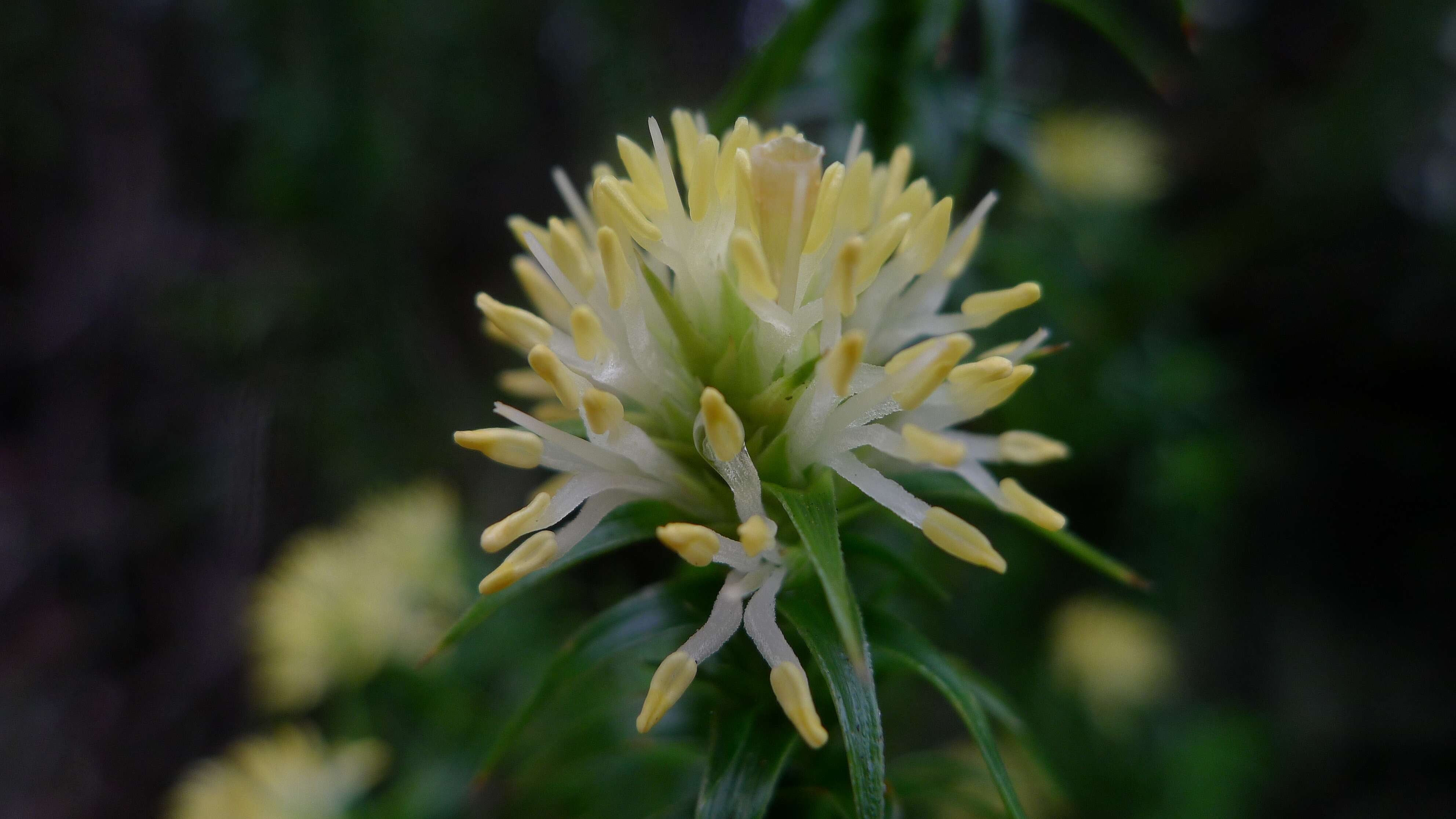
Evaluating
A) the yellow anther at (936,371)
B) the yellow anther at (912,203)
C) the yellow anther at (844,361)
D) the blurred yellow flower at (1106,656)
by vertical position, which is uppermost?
the yellow anther at (912,203)

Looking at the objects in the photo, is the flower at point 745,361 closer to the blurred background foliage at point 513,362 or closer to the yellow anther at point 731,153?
the yellow anther at point 731,153

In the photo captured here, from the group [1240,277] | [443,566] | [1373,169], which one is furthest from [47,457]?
[1373,169]

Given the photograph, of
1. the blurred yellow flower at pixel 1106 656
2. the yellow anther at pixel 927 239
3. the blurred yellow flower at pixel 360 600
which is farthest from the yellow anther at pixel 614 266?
the blurred yellow flower at pixel 1106 656

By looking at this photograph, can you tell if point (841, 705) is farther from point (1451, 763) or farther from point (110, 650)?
point (110, 650)

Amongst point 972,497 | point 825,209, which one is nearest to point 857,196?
point 825,209

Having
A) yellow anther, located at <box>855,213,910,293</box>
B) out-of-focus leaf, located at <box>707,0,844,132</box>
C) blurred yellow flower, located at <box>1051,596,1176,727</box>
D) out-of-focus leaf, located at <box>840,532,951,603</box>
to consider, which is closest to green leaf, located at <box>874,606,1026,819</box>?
out-of-focus leaf, located at <box>840,532,951,603</box>

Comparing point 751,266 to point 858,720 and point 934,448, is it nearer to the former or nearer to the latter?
point 934,448

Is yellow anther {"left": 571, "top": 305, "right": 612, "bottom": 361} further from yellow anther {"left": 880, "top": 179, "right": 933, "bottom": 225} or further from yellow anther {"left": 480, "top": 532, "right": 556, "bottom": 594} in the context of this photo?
yellow anther {"left": 880, "top": 179, "right": 933, "bottom": 225}
